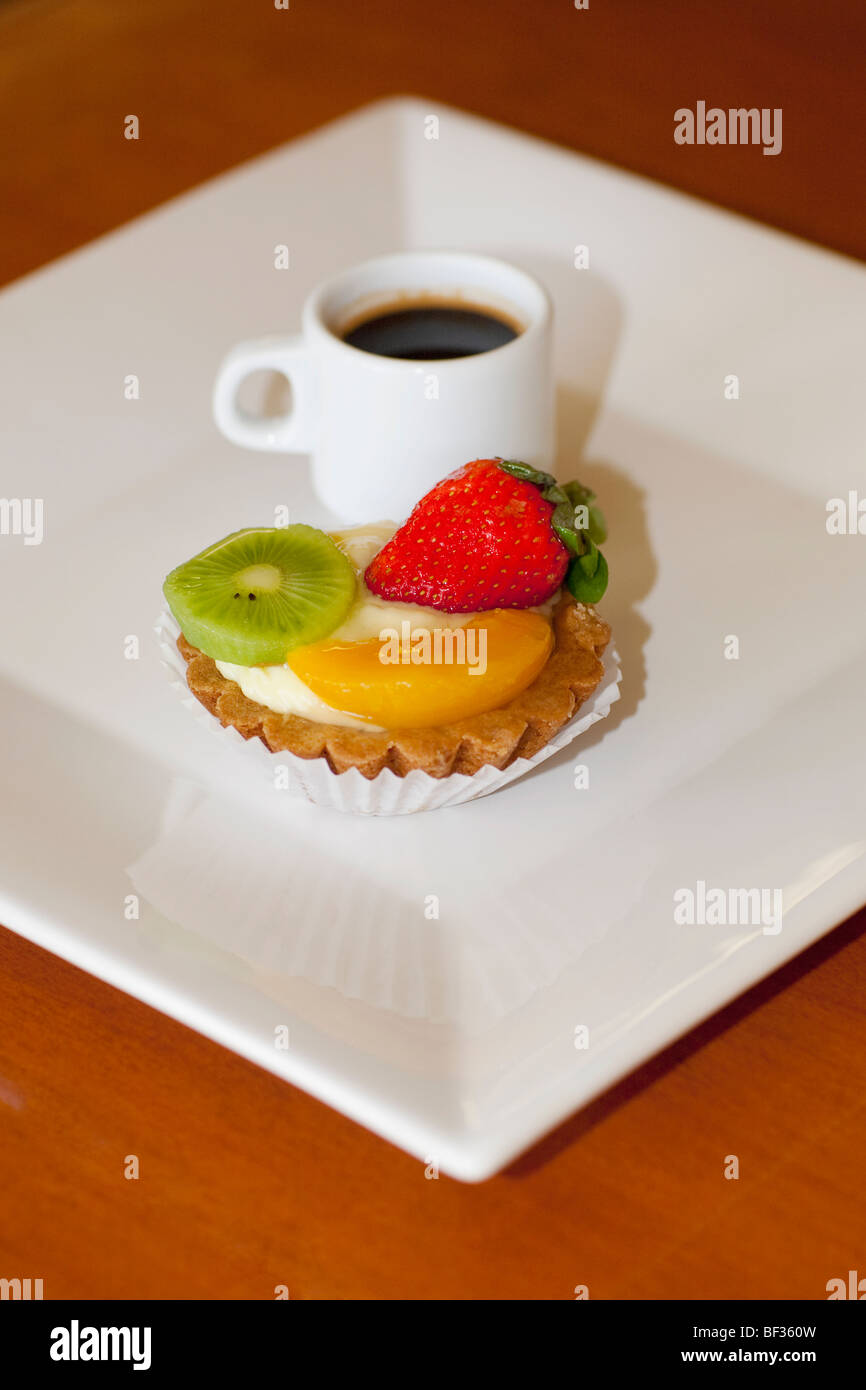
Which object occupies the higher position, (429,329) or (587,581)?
(429,329)

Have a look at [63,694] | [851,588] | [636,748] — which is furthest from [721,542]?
[63,694]
